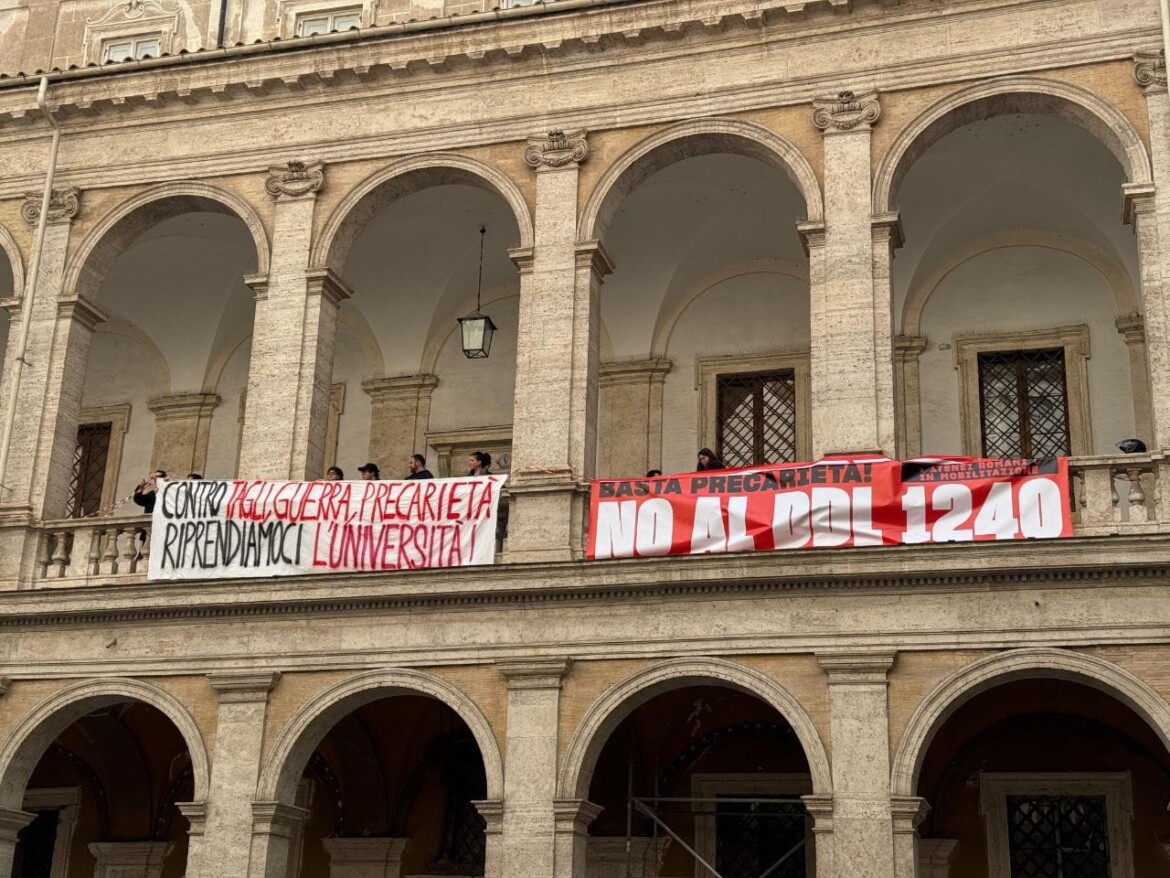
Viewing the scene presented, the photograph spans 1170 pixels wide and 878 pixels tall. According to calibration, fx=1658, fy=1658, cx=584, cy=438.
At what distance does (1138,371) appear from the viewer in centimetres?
1903

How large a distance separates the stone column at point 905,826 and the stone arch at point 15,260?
38.0ft

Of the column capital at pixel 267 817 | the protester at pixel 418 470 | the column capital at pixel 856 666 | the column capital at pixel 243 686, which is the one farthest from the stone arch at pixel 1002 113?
the column capital at pixel 267 817

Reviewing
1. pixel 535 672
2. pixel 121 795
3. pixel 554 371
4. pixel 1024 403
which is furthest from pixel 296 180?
pixel 1024 403

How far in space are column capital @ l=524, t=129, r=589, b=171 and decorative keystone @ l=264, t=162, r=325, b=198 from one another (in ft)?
8.13

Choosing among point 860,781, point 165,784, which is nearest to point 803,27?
point 860,781

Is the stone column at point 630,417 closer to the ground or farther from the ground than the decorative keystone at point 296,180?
closer to the ground

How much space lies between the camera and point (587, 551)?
52.5 ft

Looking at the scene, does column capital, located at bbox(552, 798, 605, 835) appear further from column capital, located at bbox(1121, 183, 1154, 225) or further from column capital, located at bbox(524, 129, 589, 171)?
column capital, located at bbox(1121, 183, 1154, 225)

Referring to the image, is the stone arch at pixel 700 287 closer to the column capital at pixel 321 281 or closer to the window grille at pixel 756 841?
the column capital at pixel 321 281

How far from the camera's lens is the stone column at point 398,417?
21375mm

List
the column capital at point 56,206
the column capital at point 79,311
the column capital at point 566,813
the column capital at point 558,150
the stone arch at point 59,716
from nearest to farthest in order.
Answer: the column capital at point 566,813
the stone arch at point 59,716
the column capital at point 558,150
the column capital at point 79,311
the column capital at point 56,206

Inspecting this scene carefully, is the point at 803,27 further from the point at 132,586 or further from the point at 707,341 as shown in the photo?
the point at 132,586

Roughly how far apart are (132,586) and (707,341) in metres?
7.70

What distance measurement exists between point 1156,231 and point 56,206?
12.3 m
